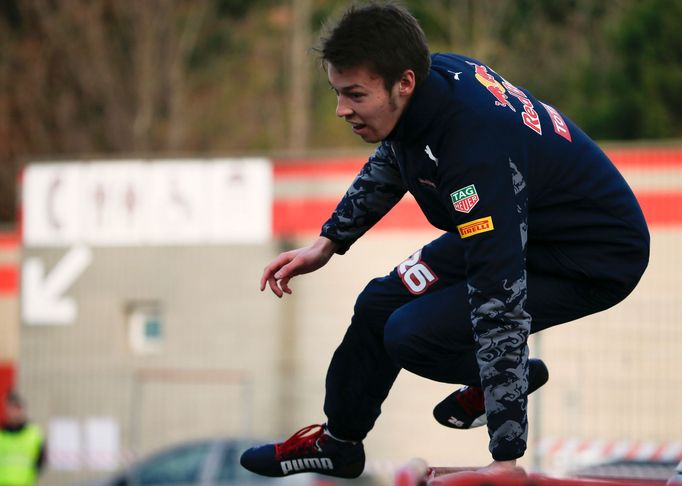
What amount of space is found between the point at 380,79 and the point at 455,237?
32.5 inches

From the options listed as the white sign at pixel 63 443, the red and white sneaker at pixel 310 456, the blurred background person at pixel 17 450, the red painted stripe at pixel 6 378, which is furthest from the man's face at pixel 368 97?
the red painted stripe at pixel 6 378

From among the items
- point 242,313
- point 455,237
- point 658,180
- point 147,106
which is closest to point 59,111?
point 147,106

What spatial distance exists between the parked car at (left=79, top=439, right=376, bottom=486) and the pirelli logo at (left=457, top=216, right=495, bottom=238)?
938 cm

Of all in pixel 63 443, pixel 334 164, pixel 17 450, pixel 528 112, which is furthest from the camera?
pixel 63 443

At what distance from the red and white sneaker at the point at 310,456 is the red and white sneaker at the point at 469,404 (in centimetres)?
36

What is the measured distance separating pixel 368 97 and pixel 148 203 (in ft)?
49.3

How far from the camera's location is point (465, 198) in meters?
4.13

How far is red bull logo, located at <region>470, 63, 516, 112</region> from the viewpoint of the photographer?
435 centimetres

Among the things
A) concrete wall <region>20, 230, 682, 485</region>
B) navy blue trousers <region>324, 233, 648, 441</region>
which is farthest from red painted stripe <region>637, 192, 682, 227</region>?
navy blue trousers <region>324, 233, 648, 441</region>

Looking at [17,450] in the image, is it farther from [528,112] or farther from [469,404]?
[528,112]

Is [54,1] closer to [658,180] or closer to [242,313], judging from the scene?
[242,313]

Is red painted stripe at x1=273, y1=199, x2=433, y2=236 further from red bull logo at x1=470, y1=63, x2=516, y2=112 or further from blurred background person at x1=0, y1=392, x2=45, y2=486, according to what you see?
red bull logo at x1=470, y1=63, x2=516, y2=112

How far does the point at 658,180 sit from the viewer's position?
16266 millimetres

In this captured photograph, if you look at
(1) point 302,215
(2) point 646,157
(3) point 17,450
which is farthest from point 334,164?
(3) point 17,450
